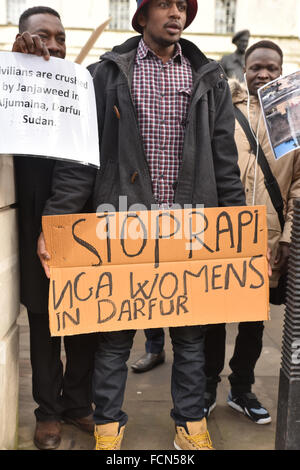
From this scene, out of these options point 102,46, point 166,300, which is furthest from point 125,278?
point 102,46

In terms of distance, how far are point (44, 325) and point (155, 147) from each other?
970 mm

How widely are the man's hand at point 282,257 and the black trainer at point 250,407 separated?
Result: 77 cm

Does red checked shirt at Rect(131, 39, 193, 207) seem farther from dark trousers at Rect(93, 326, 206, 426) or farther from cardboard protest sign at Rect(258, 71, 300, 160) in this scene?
dark trousers at Rect(93, 326, 206, 426)

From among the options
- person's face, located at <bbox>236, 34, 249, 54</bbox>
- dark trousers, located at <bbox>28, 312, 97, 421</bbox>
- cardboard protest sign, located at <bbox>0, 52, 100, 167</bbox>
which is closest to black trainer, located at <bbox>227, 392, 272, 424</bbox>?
dark trousers, located at <bbox>28, 312, 97, 421</bbox>

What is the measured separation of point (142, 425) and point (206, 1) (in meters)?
15.3

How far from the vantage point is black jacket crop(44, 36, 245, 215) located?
6.92 ft

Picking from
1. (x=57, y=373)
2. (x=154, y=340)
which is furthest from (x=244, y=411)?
(x=57, y=373)

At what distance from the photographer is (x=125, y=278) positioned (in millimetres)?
2119

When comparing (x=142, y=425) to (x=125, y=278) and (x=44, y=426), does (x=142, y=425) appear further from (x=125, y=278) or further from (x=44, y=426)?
(x=125, y=278)

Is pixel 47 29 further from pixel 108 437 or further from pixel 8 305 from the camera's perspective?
pixel 108 437

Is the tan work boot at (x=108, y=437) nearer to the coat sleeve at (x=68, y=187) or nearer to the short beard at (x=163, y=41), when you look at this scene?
the coat sleeve at (x=68, y=187)

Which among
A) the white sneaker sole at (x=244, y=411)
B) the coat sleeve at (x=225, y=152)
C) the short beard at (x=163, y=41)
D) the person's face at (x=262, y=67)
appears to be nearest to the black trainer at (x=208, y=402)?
the white sneaker sole at (x=244, y=411)

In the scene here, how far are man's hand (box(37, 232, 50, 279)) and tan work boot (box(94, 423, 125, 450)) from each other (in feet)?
2.34

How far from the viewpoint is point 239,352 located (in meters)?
2.77
